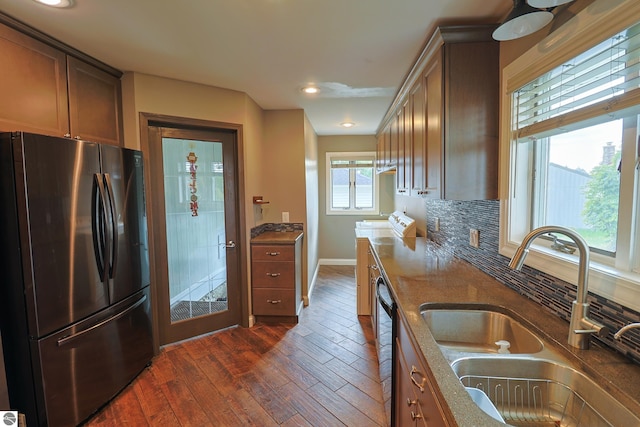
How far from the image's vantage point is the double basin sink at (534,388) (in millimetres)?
836

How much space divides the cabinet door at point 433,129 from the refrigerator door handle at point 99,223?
2093 millimetres

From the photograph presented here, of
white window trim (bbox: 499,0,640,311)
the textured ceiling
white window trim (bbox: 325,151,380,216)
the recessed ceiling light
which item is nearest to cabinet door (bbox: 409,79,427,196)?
the textured ceiling

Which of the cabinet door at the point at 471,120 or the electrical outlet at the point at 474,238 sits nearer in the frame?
the cabinet door at the point at 471,120

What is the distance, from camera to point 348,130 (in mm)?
5035

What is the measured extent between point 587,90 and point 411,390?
1.29 meters

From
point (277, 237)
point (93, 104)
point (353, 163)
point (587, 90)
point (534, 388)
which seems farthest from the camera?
point (353, 163)

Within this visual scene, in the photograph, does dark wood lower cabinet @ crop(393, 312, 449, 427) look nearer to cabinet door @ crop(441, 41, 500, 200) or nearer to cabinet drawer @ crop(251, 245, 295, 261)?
cabinet door @ crop(441, 41, 500, 200)

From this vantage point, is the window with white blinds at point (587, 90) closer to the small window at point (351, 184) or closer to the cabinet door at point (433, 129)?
the cabinet door at point (433, 129)

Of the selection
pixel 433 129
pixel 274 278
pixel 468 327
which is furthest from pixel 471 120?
pixel 274 278

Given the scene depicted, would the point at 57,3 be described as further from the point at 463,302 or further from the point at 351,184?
the point at 351,184

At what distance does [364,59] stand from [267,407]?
250 centimetres

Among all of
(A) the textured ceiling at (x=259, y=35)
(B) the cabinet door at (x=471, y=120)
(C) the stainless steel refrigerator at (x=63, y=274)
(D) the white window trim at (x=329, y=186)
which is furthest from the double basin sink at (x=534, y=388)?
(D) the white window trim at (x=329, y=186)

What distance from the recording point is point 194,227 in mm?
2906

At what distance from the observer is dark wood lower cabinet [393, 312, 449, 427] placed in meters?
0.92
